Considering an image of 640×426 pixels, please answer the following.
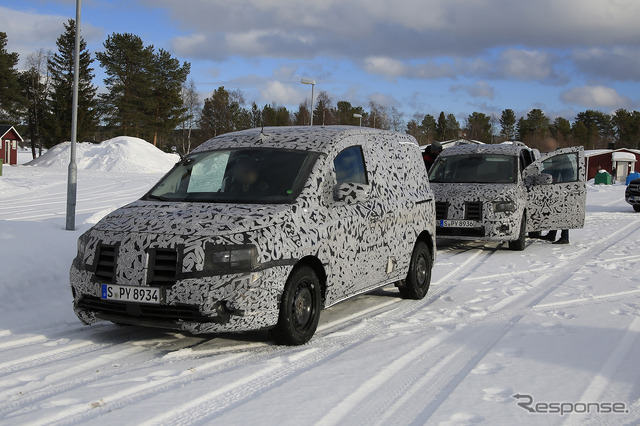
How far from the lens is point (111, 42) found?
221 feet

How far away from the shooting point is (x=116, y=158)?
5100 cm

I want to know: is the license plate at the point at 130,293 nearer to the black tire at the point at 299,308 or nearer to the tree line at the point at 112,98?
the black tire at the point at 299,308

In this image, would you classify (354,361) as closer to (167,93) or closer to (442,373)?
(442,373)

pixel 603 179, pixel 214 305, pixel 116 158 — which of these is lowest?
pixel 214 305

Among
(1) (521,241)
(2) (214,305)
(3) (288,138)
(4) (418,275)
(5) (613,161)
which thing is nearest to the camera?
(2) (214,305)

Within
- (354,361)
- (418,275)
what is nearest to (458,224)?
(418,275)

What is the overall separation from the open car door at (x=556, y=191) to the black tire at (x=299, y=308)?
838 centimetres

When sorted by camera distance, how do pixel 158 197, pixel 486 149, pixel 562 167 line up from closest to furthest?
pixel 158 197
pixel 562 167
pixel 486 149

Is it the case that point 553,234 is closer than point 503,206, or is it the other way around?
point 503,206

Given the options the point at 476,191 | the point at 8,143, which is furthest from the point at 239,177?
the point at 8,143

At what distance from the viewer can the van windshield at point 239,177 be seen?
20.3 feet

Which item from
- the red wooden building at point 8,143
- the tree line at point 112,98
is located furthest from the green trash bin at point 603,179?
the red wooden building at point 8,143

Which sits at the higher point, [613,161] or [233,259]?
[613,161]

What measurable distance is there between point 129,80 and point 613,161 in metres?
56.2
